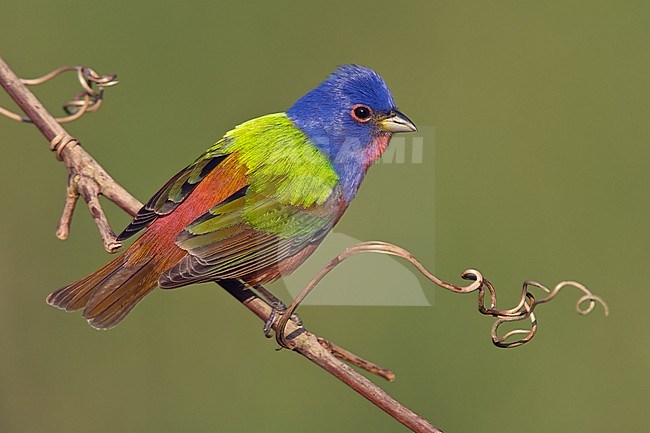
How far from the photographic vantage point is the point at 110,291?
83.7 inches

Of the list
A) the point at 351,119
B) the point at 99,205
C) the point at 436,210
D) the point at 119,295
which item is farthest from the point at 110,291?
the point at 436,210

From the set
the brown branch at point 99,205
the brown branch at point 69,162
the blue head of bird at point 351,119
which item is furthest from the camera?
the blue head of bird at point 351,119

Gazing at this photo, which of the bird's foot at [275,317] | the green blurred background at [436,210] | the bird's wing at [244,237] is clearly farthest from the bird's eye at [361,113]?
the green blurred background at [436,210]

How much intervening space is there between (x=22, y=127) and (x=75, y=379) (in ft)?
5.16

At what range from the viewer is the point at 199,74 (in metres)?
4.98

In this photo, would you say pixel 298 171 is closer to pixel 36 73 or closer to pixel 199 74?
pixel 199 74

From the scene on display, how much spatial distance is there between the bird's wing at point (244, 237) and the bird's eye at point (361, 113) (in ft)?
0.70

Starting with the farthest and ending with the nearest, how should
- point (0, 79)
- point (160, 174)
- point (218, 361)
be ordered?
1. point (218, 361)
2. point (160, 174)
3. point (0, 79)

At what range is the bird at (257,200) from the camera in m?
2.14

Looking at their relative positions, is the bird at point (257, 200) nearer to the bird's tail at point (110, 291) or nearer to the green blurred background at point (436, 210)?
the bird's tail at point (110, 291)

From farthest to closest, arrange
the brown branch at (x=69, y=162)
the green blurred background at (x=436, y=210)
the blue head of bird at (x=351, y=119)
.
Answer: the green blurred background at (x=436, y=210)
the blue head of bird at (x=351, y=119)
the brown branch at (x=69, y=162)

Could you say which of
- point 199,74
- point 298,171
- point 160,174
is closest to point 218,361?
point 160,174

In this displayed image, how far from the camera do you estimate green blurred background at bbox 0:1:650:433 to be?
181 inches

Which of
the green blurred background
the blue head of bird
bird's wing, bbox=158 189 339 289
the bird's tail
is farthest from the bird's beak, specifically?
the green blurred background
